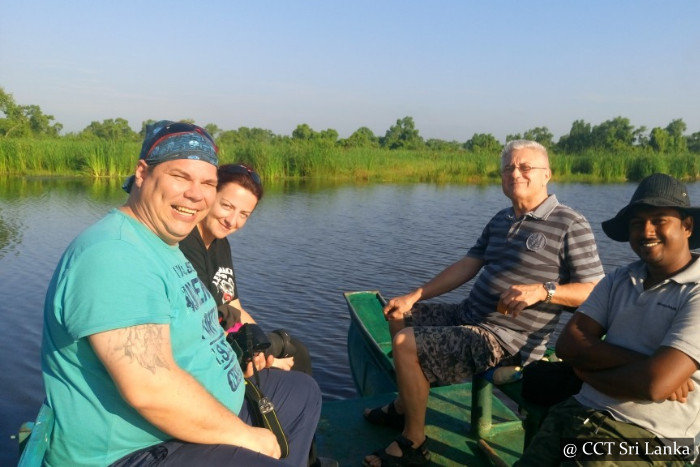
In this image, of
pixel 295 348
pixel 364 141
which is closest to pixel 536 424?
pixel 295 348

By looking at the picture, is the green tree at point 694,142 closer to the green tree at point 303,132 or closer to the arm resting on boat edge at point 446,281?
the green tree at point 303,132

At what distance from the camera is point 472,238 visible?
12859 mm

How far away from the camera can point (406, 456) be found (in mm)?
2932

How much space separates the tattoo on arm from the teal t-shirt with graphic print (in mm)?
23

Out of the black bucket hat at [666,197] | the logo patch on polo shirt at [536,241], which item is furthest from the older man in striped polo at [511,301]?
the black bucket hat at [666,197]

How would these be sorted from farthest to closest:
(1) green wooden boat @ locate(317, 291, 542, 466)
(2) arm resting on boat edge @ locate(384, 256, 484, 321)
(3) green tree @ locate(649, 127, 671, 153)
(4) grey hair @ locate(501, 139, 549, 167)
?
(3) green tree @ locate(649, 127, 671, 153) → (2) arm resting on boat edge @ locate(384, 256, 484, 321) → (4) grey hair @ locate(501, 139, 549, 167) → (1) green wooden boat @ locate(317, 291, 542, 466)

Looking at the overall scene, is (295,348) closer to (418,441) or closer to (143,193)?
(418,441)

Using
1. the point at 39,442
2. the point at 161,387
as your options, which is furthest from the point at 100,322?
the point at 39,442

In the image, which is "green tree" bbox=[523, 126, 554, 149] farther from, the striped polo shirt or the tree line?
the striped polo shirt

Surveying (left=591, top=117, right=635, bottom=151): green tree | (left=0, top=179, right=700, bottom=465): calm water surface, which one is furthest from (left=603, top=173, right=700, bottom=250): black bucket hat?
(left=591, top=117, right=635, bottom=151): green tree

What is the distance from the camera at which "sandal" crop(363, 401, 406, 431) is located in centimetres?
337

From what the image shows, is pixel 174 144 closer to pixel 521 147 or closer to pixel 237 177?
pixel 237 177

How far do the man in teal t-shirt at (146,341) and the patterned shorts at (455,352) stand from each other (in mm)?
1223

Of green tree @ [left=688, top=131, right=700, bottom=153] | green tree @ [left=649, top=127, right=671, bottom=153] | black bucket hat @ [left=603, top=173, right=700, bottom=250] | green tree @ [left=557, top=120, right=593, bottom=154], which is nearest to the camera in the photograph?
black bucket hat @ [left=603, top=173, right=700, bottom=250]
